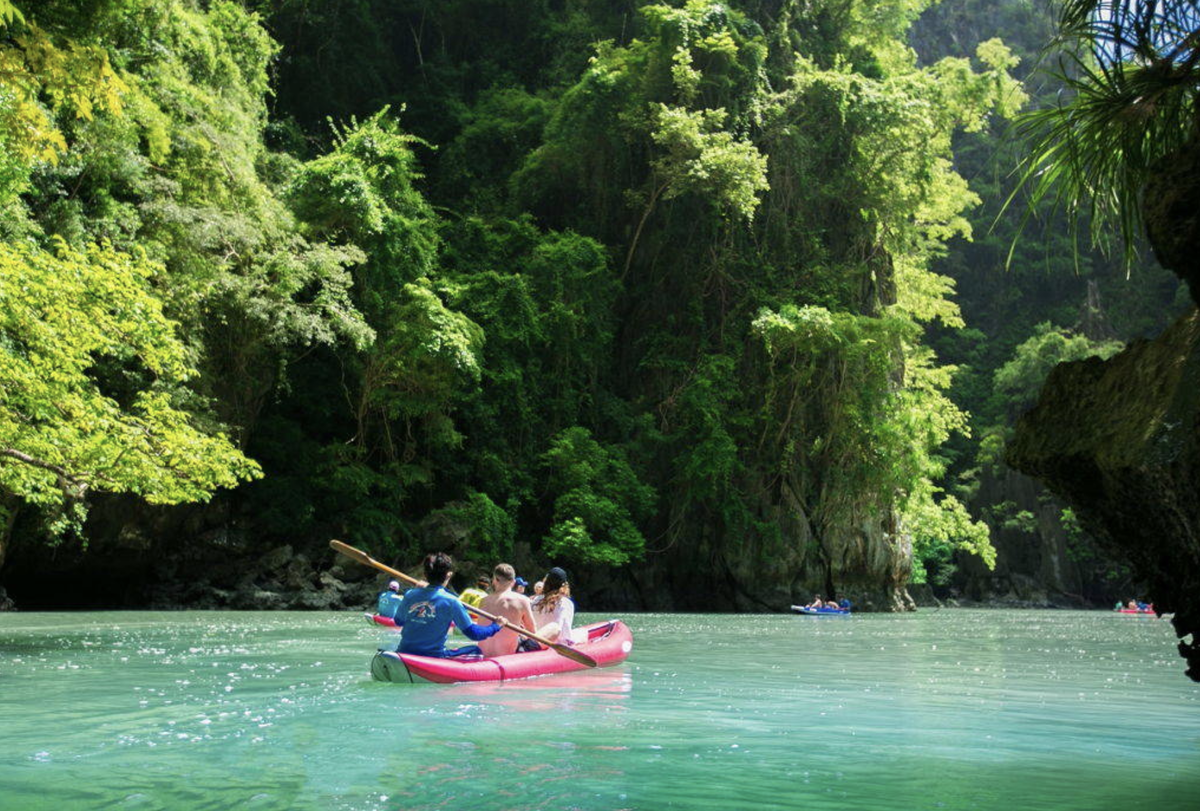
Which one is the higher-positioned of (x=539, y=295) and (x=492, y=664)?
(x=539, y=295)

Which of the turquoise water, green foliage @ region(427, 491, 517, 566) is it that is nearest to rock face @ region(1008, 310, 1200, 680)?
the turquoise water

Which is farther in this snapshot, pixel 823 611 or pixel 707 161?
pixel 707 161

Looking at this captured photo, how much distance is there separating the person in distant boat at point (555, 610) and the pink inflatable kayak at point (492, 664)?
224mm

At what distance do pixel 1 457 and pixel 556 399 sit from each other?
17125 mm

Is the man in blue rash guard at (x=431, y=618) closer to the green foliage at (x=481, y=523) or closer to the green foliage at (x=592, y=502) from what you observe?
the green foliage at (x=481, y=523)

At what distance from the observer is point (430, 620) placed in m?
8.33

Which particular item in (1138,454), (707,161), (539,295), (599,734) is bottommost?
(599,734)

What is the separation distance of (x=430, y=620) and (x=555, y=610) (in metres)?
2.07

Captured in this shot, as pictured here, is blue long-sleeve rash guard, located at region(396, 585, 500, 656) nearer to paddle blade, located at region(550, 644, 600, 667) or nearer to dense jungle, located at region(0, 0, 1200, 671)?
paddle blade, located at region(550, 644, 600, 667)

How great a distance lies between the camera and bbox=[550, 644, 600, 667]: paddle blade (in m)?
9.51

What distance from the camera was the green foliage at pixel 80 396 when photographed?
32.9 ft

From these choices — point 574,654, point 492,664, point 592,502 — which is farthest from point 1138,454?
point 592,502

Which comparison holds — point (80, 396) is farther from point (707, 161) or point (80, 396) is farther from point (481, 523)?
point (707, 161)

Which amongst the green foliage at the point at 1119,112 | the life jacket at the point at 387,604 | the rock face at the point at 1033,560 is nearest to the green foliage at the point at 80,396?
the life jacket at the point at 387,604
